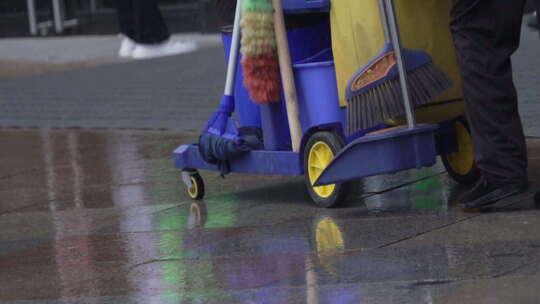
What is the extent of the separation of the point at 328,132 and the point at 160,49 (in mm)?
9721

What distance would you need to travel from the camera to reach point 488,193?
17.5 feet

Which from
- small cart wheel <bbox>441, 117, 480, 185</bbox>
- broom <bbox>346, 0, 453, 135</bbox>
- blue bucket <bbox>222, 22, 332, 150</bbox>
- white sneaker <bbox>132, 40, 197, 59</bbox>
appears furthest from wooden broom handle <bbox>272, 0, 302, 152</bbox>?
white sneaker <bbox>132, 40, 197, 59</bbox>

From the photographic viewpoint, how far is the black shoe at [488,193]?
17.4 ft

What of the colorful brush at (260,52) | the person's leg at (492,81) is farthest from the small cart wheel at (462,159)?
the colorful brush at (260,52)

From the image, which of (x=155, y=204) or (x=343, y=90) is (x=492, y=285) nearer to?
(x=343, y=90)

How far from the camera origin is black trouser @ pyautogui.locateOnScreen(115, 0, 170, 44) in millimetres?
15000

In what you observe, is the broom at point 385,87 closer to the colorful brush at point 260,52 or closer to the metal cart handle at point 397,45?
the metal cart handle at point 397,45

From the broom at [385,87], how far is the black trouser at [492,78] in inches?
8.5

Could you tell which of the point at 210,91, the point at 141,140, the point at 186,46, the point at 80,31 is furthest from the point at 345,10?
the point at 80,31

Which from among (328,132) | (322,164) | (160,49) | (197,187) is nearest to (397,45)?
(328,132)

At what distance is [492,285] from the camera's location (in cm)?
415

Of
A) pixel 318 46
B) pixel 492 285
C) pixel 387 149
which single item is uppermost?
pixel 318 46

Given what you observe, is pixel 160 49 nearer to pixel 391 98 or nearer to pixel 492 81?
pixel 391 98

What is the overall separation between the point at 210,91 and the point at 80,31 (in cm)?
761
